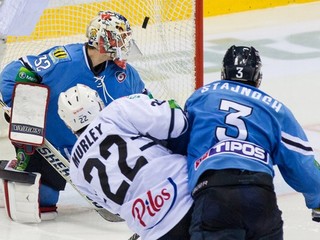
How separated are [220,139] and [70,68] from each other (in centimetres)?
145

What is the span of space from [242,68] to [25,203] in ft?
5.00

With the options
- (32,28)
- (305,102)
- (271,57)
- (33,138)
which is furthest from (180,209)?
(271,57)

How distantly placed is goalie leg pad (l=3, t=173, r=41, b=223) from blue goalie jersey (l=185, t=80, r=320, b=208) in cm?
141

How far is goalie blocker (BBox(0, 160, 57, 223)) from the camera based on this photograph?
421cm

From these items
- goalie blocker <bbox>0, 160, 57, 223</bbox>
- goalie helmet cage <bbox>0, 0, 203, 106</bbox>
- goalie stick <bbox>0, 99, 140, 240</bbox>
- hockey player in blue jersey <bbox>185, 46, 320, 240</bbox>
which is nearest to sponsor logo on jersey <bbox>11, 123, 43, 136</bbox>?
goalie stick <bbox>0, 99, 140, 240</bbox>

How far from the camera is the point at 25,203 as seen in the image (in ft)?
13.8

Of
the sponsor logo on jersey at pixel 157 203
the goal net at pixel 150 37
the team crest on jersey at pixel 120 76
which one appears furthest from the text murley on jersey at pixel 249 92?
the goal net at pixel 150 37

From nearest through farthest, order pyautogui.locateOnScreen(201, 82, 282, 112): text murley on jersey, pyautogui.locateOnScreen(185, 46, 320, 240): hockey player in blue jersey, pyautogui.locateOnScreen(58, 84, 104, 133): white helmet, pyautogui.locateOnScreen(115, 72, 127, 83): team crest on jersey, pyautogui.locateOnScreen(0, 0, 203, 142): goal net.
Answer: pyautogui.locateOnScreen(185, 46, 320, 240): hockey player in blue jersey
pyautogui.locateOnScreen(201, 82, 282, 112): text murley on jersey
pyautogui.locateOnScreen(58, 84, 104, 133): white helmet
pyautogui.locateOnScreen(115, 72, 127, 83): team crest on jersey
pyautogui.locateOnScreen(0, 0, 203, 142): goal net

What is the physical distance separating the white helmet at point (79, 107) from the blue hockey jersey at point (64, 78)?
1.03 metres

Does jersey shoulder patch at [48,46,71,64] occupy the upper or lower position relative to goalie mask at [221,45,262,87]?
lower

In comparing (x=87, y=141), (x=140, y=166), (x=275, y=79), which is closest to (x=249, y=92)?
(x=140, y=166)

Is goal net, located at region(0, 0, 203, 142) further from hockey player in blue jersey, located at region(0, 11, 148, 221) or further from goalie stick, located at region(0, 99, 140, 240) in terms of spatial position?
goalie stick, located at region(0, 99, 140, 240)

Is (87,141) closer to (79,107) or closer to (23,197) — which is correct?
(79,107)

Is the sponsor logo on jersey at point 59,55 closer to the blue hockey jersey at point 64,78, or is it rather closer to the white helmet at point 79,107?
the blue hockey jersey at point 64,78
